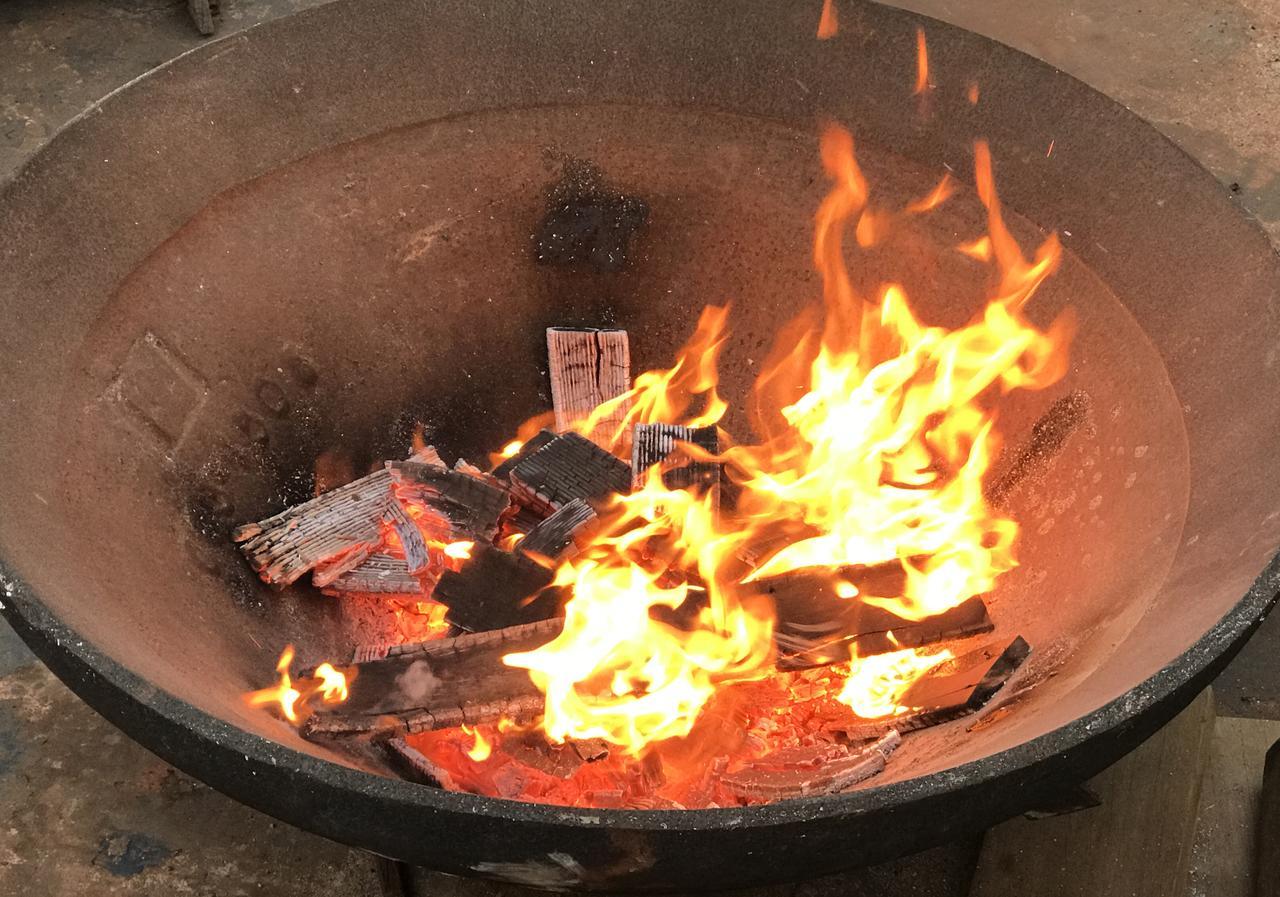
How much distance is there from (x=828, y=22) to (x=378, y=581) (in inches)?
68.7

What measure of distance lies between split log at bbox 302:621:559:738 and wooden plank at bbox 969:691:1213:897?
3.74 ft

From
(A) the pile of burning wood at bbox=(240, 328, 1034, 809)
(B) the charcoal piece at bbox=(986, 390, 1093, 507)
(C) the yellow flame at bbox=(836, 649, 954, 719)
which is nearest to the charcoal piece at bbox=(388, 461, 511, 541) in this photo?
(A) the pile of burning wood at bbox=(240, 328, 1034, 809)

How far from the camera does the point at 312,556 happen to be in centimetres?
268

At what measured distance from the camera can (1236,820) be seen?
9.12 ft

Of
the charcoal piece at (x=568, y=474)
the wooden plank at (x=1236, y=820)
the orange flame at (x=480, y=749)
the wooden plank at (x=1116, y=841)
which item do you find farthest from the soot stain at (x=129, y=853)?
the wooden plank at (x=1236, y=820)

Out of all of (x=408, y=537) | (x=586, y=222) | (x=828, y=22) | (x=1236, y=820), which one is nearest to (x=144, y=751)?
(x=408, y=537)

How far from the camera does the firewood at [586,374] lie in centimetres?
314

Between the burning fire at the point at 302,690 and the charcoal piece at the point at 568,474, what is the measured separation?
72 cm

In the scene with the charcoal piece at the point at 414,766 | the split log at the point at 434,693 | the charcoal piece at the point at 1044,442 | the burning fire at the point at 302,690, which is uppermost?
the charcoal piece at the point at 1044,442

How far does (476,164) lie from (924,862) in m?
2.01

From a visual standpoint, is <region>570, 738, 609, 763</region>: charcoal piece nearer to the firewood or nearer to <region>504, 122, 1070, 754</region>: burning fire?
<region>504, 122, 1070, 754</region>: burning fire

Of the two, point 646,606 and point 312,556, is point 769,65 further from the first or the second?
point 312,556

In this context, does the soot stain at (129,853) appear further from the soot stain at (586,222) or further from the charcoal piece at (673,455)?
the soot stain at (586,222)

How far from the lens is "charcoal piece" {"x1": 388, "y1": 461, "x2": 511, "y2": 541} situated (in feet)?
9.16
